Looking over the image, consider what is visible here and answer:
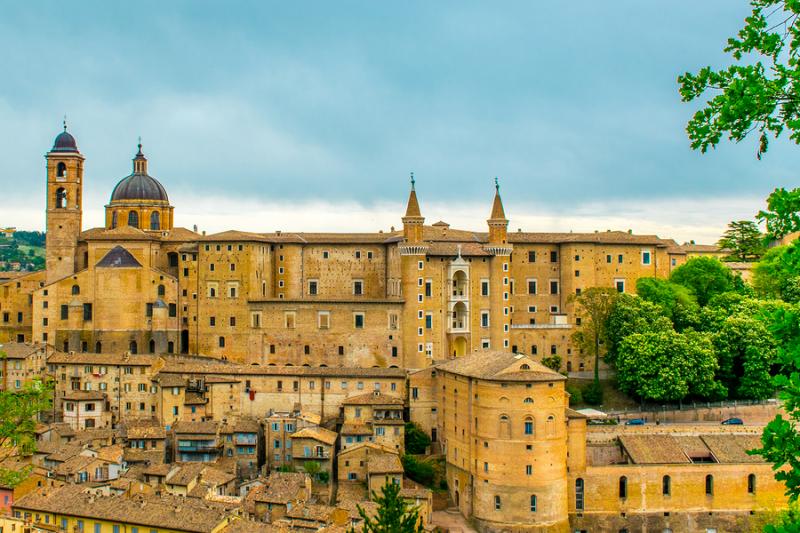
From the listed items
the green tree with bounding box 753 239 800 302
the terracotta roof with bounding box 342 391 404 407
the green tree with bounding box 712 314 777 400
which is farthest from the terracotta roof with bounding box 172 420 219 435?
the green tree with bounding box 753 239 800 302

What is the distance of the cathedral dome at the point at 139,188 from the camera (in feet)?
247

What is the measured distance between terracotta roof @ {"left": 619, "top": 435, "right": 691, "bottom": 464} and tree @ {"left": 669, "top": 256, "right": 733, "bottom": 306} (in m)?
16.3

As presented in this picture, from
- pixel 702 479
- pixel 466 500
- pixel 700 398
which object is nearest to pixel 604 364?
pixel 700 398

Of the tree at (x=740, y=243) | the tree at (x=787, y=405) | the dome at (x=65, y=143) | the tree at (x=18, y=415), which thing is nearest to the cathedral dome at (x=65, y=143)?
the dome at (x=65, y=143)

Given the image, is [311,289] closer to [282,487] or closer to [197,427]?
[197,427]

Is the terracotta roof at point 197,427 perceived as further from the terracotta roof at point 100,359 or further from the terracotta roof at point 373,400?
the terracotta roof at point 373,400

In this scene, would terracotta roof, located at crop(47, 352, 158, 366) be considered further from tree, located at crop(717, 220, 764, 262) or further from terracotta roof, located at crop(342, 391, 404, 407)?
tree, located at crop(717, 220, 764, 262)

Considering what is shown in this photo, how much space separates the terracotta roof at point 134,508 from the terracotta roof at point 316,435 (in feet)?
25.7

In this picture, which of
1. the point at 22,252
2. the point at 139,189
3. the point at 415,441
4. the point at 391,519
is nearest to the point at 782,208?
the point at 391,519

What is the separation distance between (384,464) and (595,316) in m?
20.3

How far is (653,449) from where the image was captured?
50.7 metres

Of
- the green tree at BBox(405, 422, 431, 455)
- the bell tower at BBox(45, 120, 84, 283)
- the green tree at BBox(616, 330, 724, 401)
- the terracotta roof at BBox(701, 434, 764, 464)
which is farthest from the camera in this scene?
the bell tower at BBox(45, 120, 84, 283)

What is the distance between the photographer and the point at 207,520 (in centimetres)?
4081

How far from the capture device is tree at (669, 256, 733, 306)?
214ft
